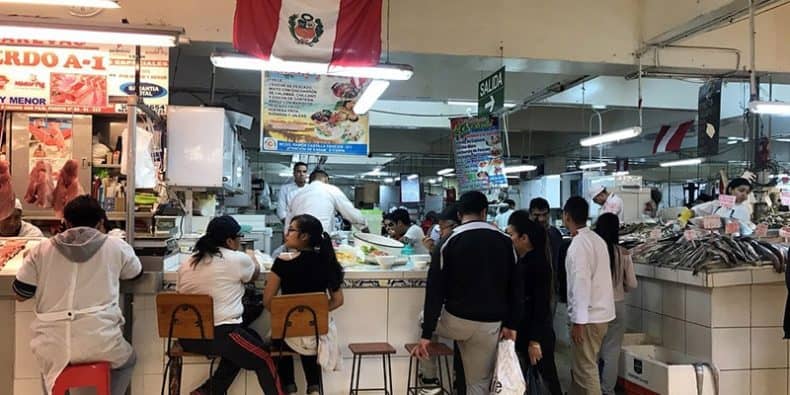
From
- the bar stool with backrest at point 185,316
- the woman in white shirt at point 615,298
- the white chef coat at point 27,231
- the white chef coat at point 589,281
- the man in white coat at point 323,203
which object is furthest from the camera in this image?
the man in white coat at point 323,203

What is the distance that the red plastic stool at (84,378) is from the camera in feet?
11.3

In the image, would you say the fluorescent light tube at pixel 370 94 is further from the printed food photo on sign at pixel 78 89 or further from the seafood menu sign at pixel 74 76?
the printed food photo on sign at pixel 78 89

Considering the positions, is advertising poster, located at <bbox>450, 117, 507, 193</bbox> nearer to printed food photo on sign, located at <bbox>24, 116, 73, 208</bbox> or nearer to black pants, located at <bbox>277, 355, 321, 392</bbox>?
black pants, located at <bbox>277, 355, 321, 392</bbox>

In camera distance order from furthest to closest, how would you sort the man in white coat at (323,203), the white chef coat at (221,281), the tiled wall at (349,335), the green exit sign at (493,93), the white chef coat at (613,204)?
the white chef coat at (613,204)
the man in white coat at (323,203)
the green exit sign at (493,93)
the tiled wall at (349,335)
the white chef coat at (221,281)

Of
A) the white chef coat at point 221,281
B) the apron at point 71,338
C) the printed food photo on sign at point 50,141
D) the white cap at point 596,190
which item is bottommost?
the apron at point 71,338

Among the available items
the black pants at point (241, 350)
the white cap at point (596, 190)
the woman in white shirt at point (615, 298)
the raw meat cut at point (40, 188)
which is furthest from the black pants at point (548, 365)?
the white cap at point (596, 190)

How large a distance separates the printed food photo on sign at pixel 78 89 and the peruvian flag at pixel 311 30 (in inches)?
69.7

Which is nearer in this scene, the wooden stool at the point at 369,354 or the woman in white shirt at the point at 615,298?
the wooden stool at the point at 369,354

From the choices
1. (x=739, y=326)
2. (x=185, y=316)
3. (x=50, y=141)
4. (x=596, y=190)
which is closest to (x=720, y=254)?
(x=739, y=326)

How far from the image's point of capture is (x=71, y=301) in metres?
3.48

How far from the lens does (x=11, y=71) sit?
5234mm

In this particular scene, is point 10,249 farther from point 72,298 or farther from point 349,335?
point 349,335

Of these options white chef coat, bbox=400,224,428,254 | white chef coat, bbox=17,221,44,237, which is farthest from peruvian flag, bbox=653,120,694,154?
white chef coat, bbox=17,221,44,237

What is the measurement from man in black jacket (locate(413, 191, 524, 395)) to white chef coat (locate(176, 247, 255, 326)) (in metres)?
1.24
